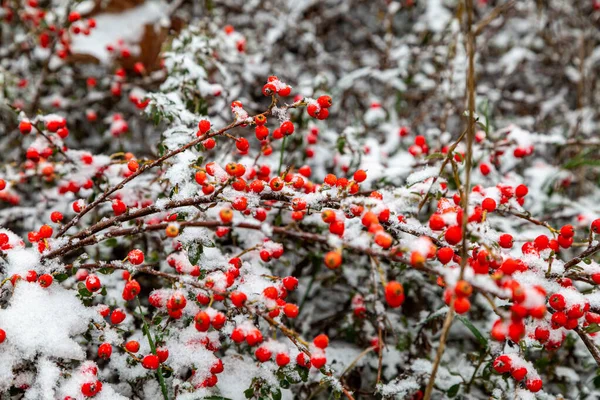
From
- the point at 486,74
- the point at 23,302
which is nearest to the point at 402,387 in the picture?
the point at 23,302

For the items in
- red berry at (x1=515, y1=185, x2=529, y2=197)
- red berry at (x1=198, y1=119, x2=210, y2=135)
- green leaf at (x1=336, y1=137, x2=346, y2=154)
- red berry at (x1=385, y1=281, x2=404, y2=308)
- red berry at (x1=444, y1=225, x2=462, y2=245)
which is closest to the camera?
red berry at (x1=385, y1=281, x2=404, y2=308)

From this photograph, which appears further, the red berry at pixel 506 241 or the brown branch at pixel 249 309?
the red berry at pixel 506 241

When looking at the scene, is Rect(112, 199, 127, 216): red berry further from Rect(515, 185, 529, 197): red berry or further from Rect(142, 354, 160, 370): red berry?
Rect(515, 185, 529, 197): red berry

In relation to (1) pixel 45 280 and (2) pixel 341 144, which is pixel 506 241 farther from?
(1) pixel 45 280

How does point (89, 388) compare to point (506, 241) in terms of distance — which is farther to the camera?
point (506, 241)

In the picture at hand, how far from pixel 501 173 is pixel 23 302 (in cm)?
281

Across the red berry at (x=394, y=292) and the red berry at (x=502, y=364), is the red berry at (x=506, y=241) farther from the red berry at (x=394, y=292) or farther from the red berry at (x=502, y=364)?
the red berry at (x=394, y=292)

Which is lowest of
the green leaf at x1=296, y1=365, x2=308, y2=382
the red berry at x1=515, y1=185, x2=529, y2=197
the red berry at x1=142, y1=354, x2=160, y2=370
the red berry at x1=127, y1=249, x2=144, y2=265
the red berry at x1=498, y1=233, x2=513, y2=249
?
the red berry at x1=142, y1=354, x2=160, y2=370

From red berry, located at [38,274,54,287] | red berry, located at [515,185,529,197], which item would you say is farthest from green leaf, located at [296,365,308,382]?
red berry, located at [515,185,529,197]

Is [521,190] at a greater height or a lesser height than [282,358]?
greater

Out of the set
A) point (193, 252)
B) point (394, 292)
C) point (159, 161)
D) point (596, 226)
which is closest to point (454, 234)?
point (394, 292)

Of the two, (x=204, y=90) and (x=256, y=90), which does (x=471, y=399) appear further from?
(x=256, y=90)

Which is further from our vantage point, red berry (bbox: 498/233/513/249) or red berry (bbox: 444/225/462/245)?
red berry (bbox: 498/233/513/249)

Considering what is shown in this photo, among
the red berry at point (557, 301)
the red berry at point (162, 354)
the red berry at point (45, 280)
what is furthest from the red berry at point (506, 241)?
the red berry at point (45, 280)
